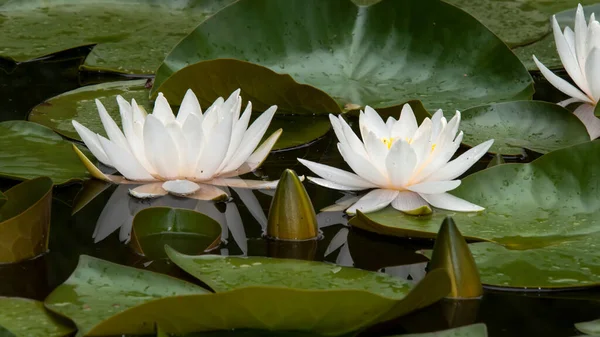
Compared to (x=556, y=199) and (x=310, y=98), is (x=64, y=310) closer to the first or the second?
(x=556, y=199)

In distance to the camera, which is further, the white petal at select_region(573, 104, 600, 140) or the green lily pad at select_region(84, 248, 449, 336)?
the white petal at select_region(573, 104, 600, 140)

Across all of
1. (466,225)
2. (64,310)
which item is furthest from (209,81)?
(64,310)

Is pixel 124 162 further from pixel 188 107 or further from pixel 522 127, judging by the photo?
pixel 522 127

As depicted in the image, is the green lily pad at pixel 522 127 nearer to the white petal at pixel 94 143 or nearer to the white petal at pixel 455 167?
the white petal at pixel 455 167

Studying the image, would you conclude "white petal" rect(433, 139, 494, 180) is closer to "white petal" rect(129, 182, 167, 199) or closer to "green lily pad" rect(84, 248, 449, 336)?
"green lily pad" rect(84, 248, 449, 336)

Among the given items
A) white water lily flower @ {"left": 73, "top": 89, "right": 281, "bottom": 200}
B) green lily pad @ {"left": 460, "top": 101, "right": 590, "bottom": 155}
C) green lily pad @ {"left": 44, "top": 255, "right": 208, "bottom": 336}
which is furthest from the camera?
green lily pad @ {"left": 460, "top": 101, "right": 590, "bottom": 155}

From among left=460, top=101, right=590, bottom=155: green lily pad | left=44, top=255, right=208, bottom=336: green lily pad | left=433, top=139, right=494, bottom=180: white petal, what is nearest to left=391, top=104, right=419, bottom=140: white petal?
left=433, top=139, right=494, bottom=180: white petal

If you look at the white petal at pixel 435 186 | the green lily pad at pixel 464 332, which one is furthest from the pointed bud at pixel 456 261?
the white petal at pixel 435 186
